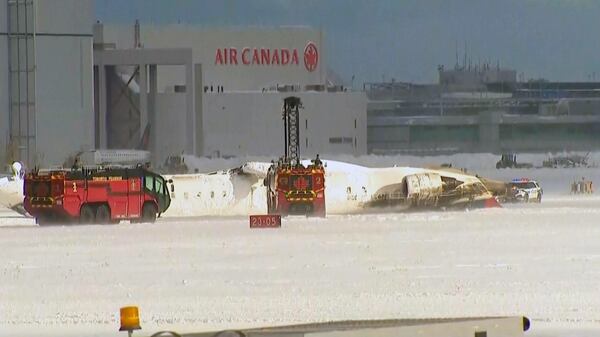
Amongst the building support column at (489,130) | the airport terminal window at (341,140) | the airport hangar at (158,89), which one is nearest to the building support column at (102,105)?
the airport hangar at (158,89)

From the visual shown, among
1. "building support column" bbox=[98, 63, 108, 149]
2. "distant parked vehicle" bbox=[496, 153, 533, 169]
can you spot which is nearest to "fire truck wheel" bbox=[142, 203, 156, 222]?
"building support column" bbox=[98, 63, 108, 149]

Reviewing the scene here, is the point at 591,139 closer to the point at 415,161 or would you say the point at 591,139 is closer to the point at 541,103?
the point at 541,103

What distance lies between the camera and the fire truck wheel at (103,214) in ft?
160

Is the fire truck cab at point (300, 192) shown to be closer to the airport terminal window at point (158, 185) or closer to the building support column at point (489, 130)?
the airport terminal window at point (158, 185)

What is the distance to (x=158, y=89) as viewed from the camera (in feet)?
370

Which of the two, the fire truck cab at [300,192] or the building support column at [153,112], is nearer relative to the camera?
the fire truck cab at [300,192]

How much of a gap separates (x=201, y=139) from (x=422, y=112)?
29.8m

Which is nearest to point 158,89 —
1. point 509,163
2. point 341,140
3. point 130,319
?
point 341,140

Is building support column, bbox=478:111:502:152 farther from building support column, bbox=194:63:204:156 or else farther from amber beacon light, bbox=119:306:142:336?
amber beacon light, bbox=119:306:142:336

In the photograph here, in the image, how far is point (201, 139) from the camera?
354 ft

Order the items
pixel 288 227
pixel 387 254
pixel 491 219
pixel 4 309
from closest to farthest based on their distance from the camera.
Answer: pixel 4 309 < pixel 387 254 < pixel 288 227 < pixel 491 219

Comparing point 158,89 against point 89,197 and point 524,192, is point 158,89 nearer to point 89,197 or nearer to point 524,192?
point 524,192

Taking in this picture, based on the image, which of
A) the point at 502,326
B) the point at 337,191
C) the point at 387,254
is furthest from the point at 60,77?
the point at 502,326

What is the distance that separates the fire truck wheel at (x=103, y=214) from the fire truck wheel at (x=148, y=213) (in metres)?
1.45
